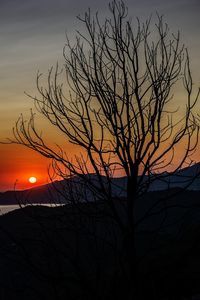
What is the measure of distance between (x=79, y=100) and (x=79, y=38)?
130 cm

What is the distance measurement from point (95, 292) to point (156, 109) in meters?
2.92

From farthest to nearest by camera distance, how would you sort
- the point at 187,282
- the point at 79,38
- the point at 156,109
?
the point at 187,282 < the point at 79,38 < the point at 156,109

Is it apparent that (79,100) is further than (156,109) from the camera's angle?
Yes

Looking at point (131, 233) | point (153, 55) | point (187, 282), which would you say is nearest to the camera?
point (131, 233)

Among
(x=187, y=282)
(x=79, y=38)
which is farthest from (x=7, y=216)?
(x=79, y=38)

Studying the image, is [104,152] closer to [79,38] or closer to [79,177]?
[79,177]

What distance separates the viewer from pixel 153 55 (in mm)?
7102

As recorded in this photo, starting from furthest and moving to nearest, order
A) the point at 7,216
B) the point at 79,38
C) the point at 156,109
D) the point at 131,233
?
the point at 7,216, the point at 79,38, the point at 156,109, the point at 131,233

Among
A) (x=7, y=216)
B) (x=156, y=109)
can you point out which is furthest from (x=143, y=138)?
(x=7, y=216)

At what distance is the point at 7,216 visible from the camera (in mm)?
51969

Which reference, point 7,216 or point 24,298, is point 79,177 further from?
point 7,216

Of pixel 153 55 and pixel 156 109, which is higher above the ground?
pixel 153 55

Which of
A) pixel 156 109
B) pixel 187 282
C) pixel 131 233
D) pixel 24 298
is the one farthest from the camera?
pixel 24 298

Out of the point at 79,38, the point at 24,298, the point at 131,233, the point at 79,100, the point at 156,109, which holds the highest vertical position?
the point at 79,38
